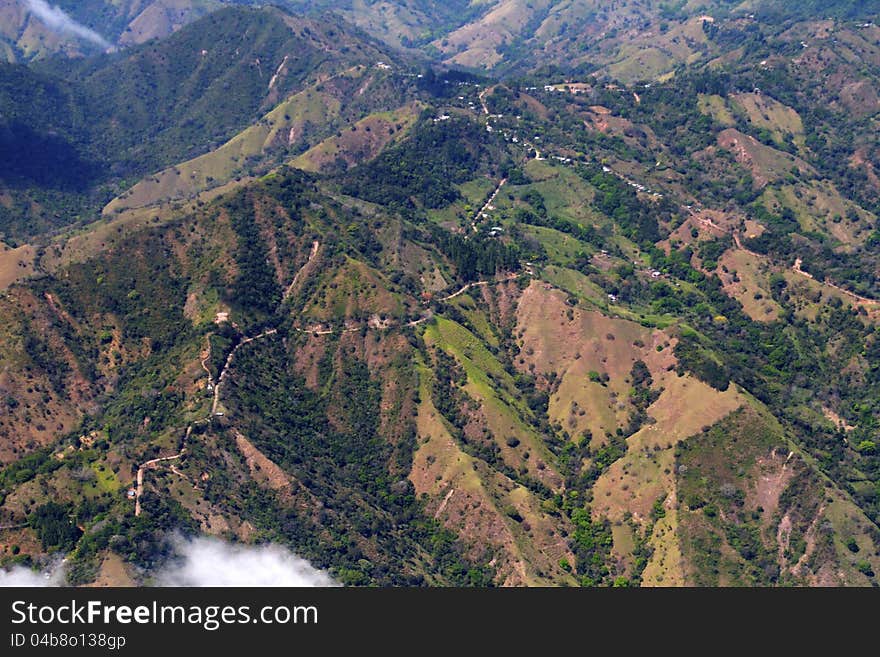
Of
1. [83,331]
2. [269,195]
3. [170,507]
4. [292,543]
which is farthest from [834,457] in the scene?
[83,331]

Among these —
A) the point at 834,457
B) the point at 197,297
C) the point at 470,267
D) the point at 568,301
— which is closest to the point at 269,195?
the point at 197,297

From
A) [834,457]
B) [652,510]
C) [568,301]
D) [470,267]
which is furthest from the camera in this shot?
[470,267]

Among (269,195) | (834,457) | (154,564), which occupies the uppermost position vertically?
(269,195)

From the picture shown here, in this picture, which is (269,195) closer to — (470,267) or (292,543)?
(470,267)

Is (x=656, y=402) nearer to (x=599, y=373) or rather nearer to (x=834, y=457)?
(x=599, y=373)

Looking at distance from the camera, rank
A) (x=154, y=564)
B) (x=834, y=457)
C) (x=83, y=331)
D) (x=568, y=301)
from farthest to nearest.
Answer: (x=568, y=301), (x=83, y=331), (x=834, y=457), (x=154, y=564)

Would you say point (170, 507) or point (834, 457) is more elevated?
point (170, 507)

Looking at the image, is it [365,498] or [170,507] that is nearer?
[170,507]

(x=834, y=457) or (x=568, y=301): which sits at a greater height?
(x=568, y=301)

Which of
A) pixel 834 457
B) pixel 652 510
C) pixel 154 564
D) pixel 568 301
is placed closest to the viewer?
pixel 154 564
